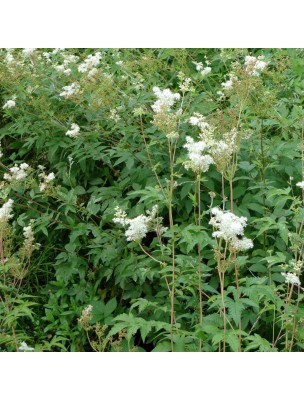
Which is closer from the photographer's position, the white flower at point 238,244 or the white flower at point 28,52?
the white flower at point 238,244

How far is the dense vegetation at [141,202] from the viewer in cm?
271

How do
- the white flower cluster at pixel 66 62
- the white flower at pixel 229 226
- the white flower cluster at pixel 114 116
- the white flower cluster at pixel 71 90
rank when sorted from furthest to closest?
the white flower cluster at pixel 66 62 < the white flower cluster at pixel 71 90 < the white flower cluster at pixel 114 116 < the white flower at pixel 229 226

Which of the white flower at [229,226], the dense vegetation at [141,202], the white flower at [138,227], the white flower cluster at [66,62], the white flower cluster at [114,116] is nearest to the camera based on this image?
the white flower at [229,226]

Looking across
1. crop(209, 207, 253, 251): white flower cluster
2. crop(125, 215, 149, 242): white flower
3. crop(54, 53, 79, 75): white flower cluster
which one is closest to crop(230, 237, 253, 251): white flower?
crop(209, 207, 253, 251): white flower cluster

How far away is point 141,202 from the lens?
3371 mm

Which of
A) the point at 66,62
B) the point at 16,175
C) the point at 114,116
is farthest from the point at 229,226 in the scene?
the point at 66,62

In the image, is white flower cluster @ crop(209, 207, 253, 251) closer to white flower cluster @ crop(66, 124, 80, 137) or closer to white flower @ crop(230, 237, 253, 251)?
white flower @ crop(230, 237, 253, 251)

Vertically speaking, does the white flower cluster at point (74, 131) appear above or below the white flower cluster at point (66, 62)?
below

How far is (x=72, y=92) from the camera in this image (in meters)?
3.48

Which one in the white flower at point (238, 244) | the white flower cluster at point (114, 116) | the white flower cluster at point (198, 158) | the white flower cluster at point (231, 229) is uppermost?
the white flower cluster at point (114, 116)

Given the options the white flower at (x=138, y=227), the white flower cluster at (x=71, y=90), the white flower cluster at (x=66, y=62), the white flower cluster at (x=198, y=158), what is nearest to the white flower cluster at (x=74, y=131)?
the white flower cluster at (x=71, y=90)

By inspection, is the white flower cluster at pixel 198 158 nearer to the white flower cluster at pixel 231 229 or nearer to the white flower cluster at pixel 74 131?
the white flower cluster at pixel 231 229

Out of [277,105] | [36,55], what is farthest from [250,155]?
[36,55]

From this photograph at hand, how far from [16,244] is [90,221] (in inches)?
20.8
